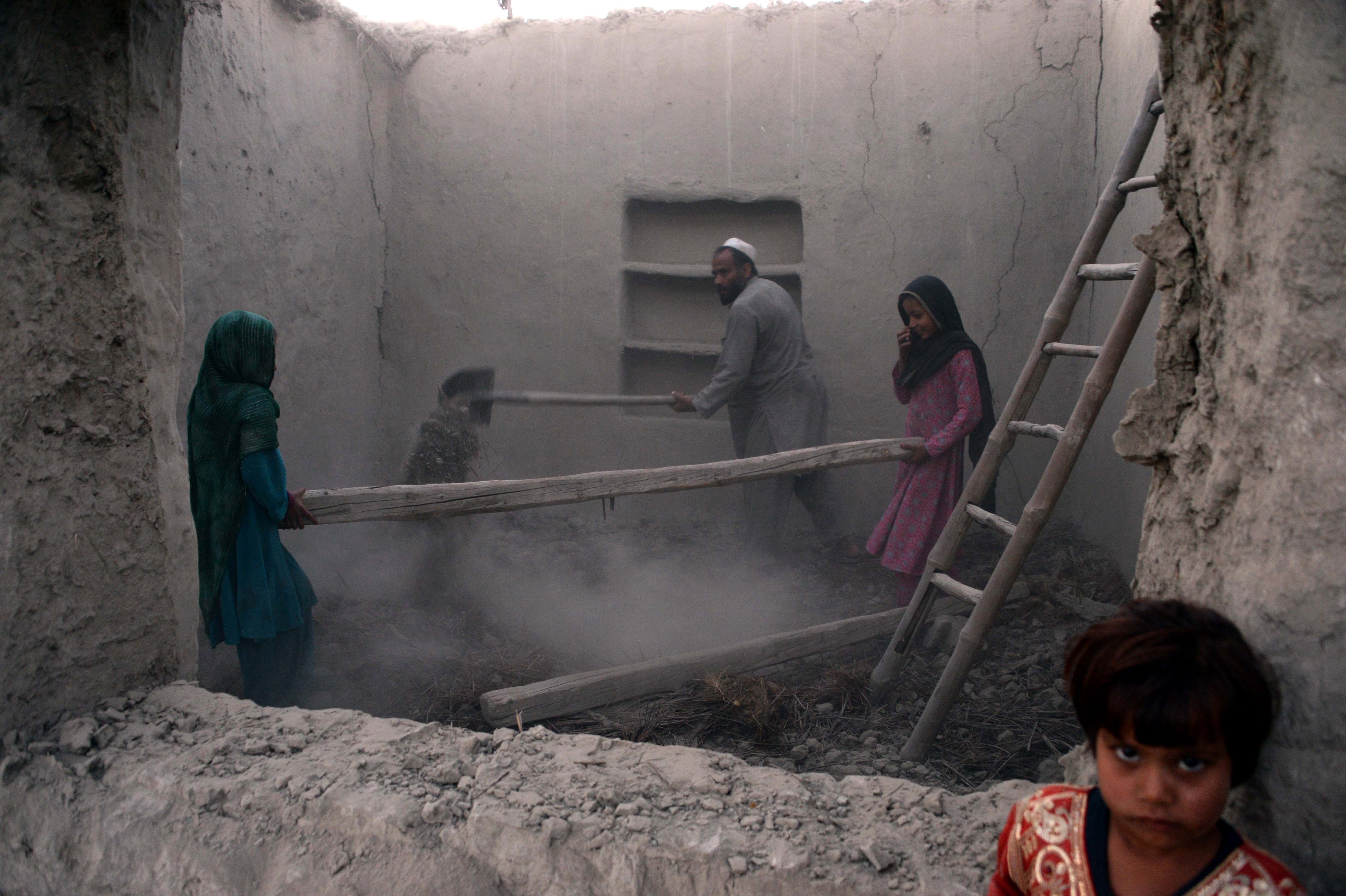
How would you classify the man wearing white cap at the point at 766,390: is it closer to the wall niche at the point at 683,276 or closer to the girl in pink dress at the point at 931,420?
the wall niche at the point at 683,276

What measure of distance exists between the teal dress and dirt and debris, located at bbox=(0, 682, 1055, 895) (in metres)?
0.99

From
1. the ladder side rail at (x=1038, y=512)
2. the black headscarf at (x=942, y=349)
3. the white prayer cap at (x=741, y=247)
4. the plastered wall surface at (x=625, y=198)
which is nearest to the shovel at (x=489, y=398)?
the plastered wall surface at (x=625, y=198)

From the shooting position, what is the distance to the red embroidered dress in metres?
0.93

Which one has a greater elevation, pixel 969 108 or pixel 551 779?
pixel 969 108

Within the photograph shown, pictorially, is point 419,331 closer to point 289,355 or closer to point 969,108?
point 289,355

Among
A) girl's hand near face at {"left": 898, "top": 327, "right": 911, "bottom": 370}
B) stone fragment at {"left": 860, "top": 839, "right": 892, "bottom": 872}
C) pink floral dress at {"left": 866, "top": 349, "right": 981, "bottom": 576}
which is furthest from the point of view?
girl's hand near face at {"left": 898, "top": 327, "right": 911, "bottom": 370}

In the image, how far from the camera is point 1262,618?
3.59 ft

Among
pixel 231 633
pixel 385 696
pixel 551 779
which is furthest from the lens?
pixel 385 696

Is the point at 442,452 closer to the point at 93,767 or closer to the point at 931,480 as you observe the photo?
the point at 931,480

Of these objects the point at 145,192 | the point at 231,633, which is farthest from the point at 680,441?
the point at 145,192

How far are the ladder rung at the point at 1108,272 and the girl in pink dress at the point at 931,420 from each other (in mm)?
1024

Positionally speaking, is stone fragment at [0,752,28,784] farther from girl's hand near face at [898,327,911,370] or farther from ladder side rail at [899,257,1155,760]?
girl's hand near face at [898,327,911,370]

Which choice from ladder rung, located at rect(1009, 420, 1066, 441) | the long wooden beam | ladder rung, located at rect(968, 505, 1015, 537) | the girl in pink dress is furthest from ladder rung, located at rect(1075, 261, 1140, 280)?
the long wooden beam

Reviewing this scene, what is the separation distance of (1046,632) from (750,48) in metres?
3.68
